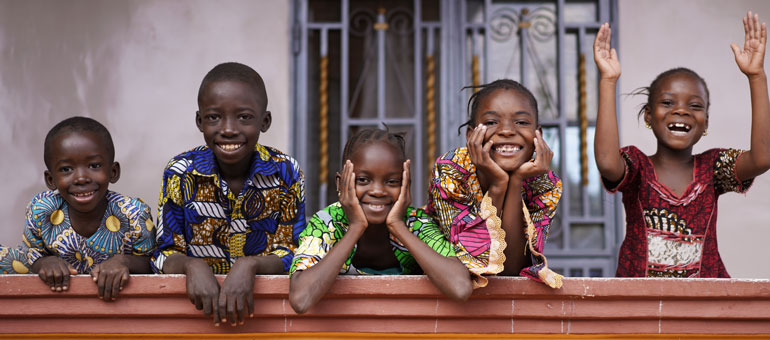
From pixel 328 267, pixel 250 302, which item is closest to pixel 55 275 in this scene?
pixel 250 302

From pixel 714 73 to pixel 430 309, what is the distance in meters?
3.16

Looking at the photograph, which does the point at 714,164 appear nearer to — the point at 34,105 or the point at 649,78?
the point at 649,78

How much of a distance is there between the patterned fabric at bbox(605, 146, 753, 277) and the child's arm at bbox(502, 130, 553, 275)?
26.1 inches

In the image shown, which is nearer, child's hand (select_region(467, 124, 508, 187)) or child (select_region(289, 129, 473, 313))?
child (select_region(289, 129, 473, 313))

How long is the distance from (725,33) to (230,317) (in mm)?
3721

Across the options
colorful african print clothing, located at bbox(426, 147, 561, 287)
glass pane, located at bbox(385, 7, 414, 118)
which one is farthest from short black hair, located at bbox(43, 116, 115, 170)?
glass pane, located at bbox(385, 7, 414, 118)

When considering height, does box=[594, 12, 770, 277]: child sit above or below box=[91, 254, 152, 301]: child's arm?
above

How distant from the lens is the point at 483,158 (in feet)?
7.27

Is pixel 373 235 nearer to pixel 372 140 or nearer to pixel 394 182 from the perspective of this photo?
pixel 394 182

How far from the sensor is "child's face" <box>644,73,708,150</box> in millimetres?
2744

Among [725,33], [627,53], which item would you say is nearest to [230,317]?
[627,53]

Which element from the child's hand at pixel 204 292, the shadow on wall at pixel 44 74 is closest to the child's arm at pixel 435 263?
the child's hand at pixel 204 292

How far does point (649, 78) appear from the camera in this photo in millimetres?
4379

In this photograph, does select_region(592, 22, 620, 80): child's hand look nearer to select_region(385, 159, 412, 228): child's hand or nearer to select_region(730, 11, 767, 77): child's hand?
A: select_region(730, 11, 767, 77): child's hand
